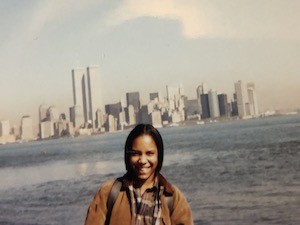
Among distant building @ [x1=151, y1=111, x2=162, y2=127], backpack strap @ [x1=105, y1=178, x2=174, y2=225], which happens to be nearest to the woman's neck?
backpack strap @ [x1=105, y1=178, x2=174, y2=225]

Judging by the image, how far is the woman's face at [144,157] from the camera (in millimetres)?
1736

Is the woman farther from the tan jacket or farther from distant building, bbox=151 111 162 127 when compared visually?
distant building, bbox=151 111 162 127

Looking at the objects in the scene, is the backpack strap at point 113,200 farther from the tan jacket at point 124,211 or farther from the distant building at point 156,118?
the distant building at point 156,118

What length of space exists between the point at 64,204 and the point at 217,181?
8.39 metres

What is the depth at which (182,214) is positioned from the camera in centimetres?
167

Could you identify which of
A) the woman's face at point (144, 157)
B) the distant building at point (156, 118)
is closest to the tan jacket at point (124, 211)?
the woman's face at point (144, 157)

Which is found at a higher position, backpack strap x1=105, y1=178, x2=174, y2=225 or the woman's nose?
the woman's nose

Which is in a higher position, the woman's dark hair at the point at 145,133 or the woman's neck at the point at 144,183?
the woman's dark hair at the point at 145,133

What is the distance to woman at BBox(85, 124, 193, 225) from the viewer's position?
1662mm

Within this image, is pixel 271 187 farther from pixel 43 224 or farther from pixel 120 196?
pixel 120 196

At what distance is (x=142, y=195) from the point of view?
1.73 metres

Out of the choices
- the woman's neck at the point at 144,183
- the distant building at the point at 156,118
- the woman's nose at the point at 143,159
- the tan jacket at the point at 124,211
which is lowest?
the tan jacket at the point at 124,211

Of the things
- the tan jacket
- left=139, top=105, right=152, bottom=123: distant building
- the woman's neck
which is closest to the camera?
the tan jacket

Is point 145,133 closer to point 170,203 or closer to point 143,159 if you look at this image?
point 143,159
